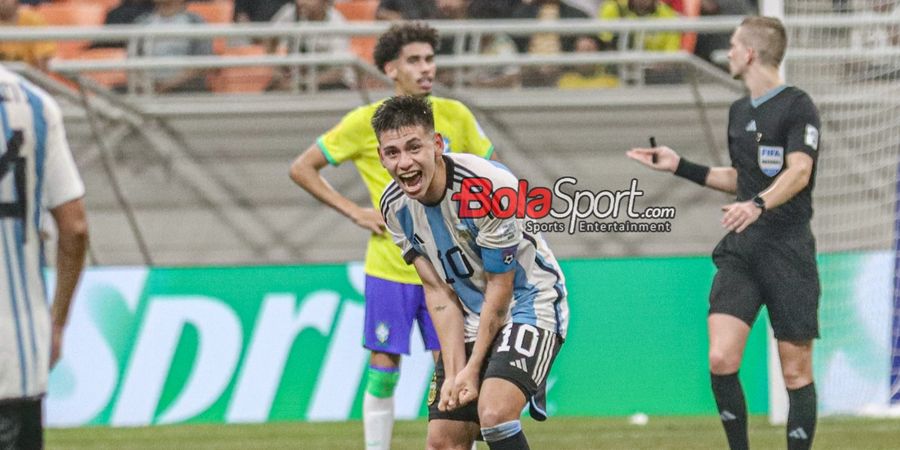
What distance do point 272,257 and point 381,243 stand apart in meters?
3.70

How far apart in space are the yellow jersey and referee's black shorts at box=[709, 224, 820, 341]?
4.65 feet

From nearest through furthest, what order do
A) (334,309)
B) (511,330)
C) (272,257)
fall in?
(511,330)
(334,309)
(272,257)

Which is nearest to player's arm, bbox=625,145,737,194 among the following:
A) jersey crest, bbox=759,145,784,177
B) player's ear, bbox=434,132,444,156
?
jersey crest, bbox=759,145,784,177

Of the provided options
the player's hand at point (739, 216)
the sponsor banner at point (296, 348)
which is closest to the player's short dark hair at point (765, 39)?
the player's hand at point (739, 216)

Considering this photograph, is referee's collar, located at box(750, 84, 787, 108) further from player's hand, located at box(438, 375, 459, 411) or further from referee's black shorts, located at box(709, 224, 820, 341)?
player's hand, located at box(438, 375, 459, 411)

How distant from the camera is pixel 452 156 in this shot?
5.34m

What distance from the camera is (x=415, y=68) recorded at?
713 centimetres

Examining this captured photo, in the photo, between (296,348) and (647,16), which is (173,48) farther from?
(647,16)

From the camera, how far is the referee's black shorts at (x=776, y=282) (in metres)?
6.55

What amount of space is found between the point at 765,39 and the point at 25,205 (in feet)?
12.9

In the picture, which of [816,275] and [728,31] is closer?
[816,275]

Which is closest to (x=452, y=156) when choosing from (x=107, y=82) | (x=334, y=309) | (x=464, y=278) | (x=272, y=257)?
(x=464, y=278)

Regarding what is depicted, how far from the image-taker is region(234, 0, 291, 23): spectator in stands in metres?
12.2

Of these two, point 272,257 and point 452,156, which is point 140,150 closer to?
point 272,257
